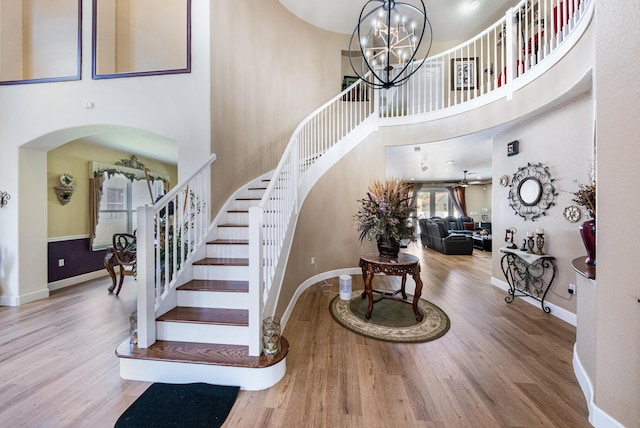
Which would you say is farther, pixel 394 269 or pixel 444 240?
pixel 444 240

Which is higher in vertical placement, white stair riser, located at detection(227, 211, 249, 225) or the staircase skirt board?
white stair riser, located at detection(227, 211, 249, 225)

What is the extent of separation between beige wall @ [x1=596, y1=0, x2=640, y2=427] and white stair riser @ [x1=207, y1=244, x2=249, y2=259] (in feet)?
9.11

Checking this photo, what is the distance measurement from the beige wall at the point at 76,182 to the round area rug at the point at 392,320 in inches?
185

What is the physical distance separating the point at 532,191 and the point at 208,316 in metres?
4.24

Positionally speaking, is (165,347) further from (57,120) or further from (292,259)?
(57,120)

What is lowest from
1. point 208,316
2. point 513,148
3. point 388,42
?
point 208,316

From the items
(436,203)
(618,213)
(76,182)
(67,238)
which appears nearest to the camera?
(618,213)

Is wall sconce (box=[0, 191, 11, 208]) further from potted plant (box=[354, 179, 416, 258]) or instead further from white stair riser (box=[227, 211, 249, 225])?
potted plant (box=[354, 179, 416, 258])

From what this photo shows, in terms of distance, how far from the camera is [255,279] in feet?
5.83

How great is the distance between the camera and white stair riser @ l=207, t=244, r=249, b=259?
2.67m

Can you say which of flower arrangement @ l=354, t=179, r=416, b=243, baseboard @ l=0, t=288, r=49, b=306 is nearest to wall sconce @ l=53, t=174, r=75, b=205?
baseboard @ l=0, t=288, r=49, b=306

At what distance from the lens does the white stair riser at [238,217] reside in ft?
10.1

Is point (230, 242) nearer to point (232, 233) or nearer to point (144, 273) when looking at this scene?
point (232, 233)

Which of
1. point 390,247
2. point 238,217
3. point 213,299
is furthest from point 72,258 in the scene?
point 390,247
